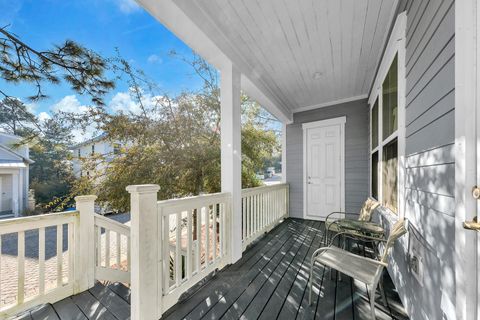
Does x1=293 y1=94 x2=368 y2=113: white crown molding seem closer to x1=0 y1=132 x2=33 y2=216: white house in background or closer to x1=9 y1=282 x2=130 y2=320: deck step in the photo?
x1=9 y1=282 x2=130 y2=320: deck step

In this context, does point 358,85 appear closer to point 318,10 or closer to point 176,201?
point 318,10

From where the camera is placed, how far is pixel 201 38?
1989 millimetres

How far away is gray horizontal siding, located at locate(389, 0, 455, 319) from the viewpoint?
1.00m

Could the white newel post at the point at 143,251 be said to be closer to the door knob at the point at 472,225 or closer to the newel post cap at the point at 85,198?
the newel post cap at the point at 85,198

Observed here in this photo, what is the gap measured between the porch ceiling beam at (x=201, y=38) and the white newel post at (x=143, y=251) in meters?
1.47

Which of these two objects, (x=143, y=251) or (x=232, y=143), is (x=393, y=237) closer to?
(x=232, y=143)

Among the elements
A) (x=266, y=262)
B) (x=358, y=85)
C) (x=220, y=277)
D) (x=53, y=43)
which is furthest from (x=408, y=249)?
(x=53, y=43)

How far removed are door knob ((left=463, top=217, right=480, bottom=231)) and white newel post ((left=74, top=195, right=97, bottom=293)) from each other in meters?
2.91

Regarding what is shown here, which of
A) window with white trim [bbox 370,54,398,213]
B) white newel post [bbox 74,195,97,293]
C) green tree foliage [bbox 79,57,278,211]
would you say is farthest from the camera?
green tree foliage [bbox 79,57,278,211]

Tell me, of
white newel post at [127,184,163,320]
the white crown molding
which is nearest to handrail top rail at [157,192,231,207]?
white newel post at [127,184,163,320]

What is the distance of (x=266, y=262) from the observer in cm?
255

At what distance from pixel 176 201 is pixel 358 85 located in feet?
12.4

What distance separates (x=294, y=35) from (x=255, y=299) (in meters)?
2.82

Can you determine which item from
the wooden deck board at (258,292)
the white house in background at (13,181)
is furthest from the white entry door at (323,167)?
the white house in background at (13,181)
